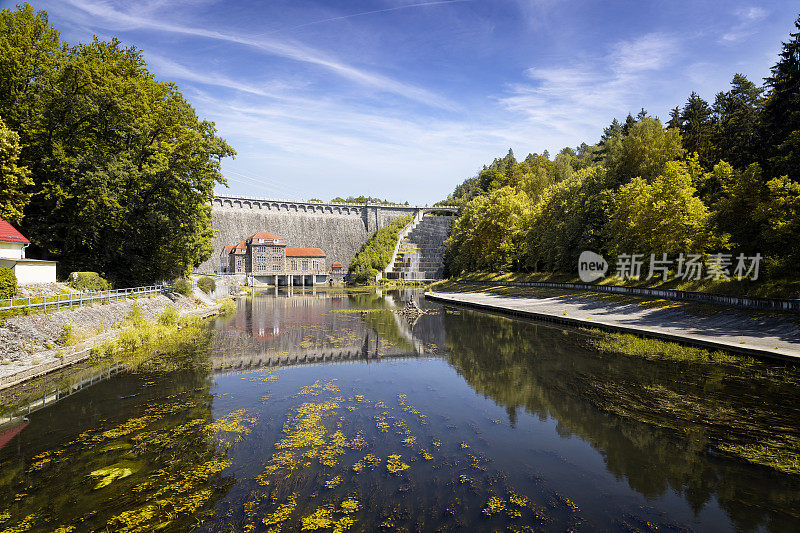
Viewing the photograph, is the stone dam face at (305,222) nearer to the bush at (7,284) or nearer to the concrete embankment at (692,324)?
the concrete embankment at (692,324)

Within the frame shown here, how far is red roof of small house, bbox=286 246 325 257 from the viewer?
100 metres

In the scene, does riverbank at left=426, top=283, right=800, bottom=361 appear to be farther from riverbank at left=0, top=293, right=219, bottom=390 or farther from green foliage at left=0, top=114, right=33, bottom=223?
green foliage at left=0, top=114, right=33, bottom=223

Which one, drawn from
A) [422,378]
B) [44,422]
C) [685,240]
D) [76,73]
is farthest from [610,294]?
[76,73]

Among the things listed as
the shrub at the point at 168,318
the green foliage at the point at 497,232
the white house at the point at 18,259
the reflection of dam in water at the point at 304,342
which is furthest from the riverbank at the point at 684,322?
the white house at the point at 18,259

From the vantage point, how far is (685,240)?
29.8 metres

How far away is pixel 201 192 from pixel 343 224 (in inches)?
3380

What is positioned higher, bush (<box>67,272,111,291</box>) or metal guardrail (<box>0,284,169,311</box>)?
bush (<box>67,272,111,291</box>)

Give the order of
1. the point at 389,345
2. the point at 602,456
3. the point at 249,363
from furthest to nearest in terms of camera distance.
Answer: the point at 389,345 < the point at 249,363 < the point at 602,456

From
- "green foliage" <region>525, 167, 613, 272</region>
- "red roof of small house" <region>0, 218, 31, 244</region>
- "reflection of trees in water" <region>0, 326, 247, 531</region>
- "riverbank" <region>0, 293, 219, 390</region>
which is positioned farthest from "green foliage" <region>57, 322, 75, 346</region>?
"green foliage" <region>525, 167, 613, 272</region>

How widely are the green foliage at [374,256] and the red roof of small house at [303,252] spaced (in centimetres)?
877

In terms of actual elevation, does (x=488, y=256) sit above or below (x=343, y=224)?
below

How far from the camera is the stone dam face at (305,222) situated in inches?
4151

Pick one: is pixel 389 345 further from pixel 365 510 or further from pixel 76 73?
pixel 76 73

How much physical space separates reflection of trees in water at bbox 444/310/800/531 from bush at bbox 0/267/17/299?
764 inches
